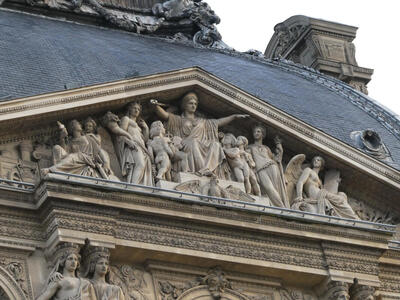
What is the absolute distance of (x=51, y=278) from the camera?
2702 centimetres

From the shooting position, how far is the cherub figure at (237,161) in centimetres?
3023

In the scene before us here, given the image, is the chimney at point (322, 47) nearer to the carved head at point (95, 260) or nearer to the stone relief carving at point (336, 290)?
the stone relief carving at point (336, 290)

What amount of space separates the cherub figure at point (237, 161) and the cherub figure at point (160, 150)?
122 centimetres

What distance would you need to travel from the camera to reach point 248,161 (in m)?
30.6

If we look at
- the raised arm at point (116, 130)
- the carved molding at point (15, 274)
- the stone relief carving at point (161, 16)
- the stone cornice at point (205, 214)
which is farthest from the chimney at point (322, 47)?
the carved molding at point (15, 274)

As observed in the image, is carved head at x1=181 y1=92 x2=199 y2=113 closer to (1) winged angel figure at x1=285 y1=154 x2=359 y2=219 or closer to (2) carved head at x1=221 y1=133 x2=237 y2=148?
(2) carved head at x1=221 y1=133 x2=237 y2=148

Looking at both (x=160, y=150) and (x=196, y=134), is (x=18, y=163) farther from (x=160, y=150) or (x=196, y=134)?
(x=196, y=134)

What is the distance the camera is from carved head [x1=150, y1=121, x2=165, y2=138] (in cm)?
2991

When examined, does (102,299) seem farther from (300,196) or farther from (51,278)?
(300,196)

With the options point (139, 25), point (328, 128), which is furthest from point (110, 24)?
point (328, 128)

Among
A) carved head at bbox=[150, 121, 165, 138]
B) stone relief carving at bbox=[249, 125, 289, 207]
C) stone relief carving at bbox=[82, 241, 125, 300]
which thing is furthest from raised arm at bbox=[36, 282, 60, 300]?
stone relief carving at bbox=[249, 125, 289, 207]

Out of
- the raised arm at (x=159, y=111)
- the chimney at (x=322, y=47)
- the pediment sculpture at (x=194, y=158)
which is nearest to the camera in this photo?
the pediment sculpture at (x=194, y=158)

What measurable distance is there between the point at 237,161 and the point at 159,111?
5.54 ft

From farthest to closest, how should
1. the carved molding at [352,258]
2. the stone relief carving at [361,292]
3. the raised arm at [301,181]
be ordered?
the raised arm at [301,181]
the carved molding at [352,258]
the stone relief carving at [361,292]
